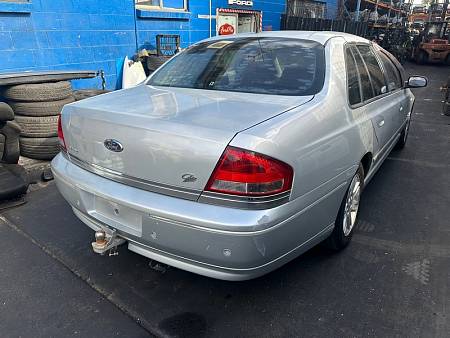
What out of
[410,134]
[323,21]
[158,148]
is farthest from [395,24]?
[158,148]

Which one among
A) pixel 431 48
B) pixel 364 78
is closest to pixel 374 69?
pixel 364 78

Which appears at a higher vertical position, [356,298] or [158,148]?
[158,148]

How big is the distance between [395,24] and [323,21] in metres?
13.6

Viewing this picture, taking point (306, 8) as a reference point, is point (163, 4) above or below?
below

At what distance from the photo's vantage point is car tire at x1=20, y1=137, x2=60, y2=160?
4.43m

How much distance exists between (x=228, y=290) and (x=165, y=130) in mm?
1193

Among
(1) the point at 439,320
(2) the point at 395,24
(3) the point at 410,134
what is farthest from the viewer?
(2) the point at 395,24

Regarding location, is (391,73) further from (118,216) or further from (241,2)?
(241,2)

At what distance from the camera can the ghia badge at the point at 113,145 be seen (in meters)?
2.07

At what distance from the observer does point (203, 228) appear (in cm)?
181

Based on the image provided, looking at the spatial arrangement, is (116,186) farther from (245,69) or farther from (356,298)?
(356,298)

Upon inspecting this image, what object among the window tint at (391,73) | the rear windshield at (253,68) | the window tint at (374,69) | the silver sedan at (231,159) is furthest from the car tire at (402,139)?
the rear windshield at (253,68)

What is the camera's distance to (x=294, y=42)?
2.95 metres

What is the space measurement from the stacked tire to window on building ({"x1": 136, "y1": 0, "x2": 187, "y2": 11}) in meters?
4.18
